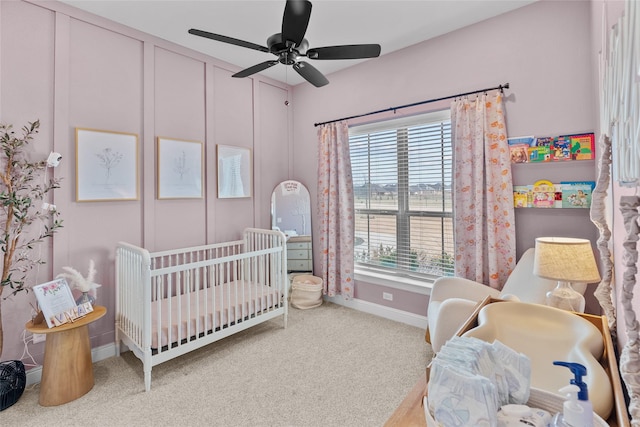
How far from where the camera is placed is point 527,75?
7.72 ft

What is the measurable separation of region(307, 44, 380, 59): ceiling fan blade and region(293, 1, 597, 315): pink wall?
106 cm

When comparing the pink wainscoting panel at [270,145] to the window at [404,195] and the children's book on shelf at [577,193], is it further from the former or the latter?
the children's book on shelf at [577,193]

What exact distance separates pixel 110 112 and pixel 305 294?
256 cm

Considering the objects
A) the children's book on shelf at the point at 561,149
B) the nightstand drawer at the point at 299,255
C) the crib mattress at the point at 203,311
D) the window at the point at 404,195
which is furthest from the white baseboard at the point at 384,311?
the children's book on shelf at the point at 561,149

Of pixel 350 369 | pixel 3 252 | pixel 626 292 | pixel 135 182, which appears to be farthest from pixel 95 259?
pixel 626 292

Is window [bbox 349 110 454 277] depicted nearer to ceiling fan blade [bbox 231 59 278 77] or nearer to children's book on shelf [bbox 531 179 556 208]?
children's book on shelf [bbox 531 179 556 208]

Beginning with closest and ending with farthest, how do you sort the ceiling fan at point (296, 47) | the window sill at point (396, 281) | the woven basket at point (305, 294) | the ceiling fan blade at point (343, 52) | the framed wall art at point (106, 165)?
the ceiling fan at point (296, 47) → the ceiling fan blade at point (343, 52) → the framed wall art at point (106, 165) → the window sill at point (396, 281) → the woven basket at point (305, 294)

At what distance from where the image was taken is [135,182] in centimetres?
268

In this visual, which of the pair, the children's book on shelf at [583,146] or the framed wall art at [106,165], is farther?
the framed wall art at [106,165]

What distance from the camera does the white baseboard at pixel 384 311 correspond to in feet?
9.91

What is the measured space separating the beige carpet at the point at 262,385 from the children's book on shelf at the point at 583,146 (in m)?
1.84

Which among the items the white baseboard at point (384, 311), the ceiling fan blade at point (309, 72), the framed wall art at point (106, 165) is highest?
the ceiling fan blade at point (309, 72)

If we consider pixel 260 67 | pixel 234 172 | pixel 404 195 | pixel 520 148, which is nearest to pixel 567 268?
pixel 520 148

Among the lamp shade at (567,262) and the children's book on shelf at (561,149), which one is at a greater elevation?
the children's book on shelf at (561,149)
